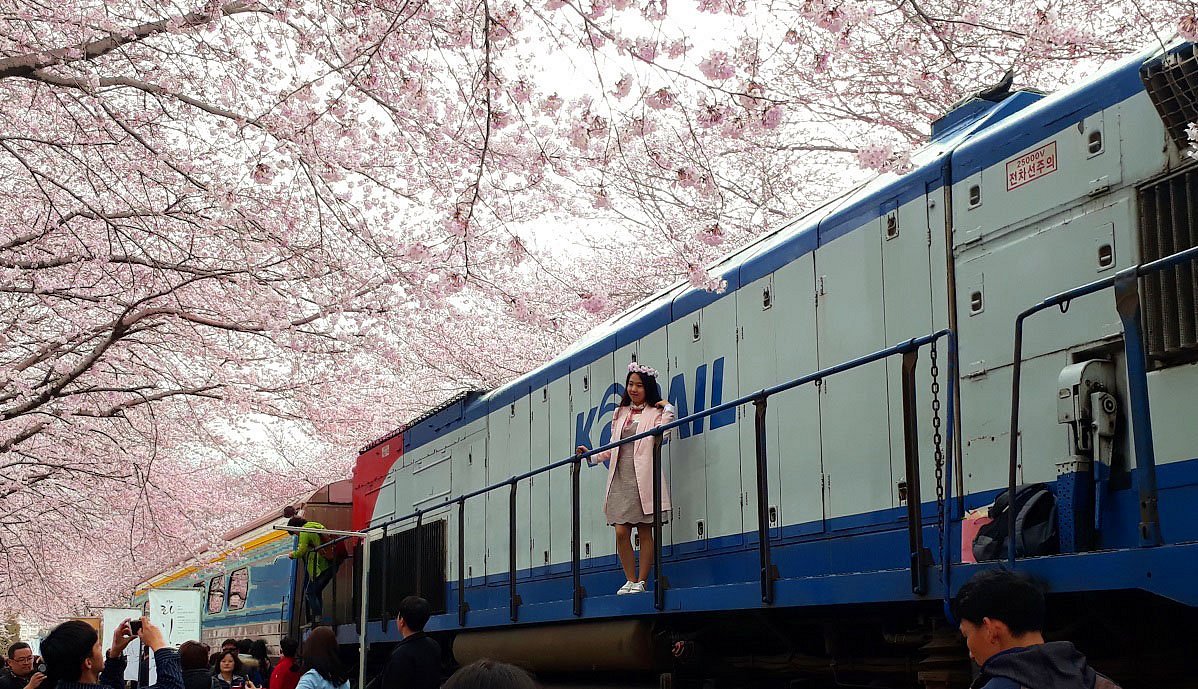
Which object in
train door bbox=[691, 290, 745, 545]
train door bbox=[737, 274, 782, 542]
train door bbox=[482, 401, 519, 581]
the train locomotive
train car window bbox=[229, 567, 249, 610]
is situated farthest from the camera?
train car window bbox=[229, 567, 249, 610]

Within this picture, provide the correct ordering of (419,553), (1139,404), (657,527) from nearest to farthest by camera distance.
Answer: (1139,404) → (657,527) → (419,553)

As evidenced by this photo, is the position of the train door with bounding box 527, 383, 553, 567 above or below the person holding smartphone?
above

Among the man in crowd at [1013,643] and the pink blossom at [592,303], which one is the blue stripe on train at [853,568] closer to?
the man in crowd at [1013,643]

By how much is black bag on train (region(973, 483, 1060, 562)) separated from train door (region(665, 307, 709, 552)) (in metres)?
3.11

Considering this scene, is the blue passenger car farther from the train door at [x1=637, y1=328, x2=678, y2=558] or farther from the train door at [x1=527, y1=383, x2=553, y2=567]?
the train door at [x1=527, y1=383, x2=553, y2=567]

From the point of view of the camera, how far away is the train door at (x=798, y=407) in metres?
6.64

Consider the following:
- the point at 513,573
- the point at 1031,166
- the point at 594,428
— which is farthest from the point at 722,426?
the point at 1031,166

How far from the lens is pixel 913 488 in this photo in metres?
5.03

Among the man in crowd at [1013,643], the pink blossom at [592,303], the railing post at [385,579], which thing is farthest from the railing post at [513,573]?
the man in crowd at [1013,643]

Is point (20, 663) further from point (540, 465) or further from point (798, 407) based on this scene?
point (798, 407)

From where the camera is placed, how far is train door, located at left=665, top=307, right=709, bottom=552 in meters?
7.76

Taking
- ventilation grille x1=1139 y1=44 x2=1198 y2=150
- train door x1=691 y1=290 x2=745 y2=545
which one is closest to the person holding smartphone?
train door x1=691 y1=290 x2=745 y2=545

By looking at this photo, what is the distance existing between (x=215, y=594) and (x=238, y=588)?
1997 mm

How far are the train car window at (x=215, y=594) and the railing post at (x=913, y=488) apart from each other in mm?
18786
